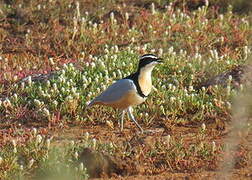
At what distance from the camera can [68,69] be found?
10781 millimetres

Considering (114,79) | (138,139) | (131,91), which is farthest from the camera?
(114,79)

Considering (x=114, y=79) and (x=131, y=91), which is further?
(x=114, y=79)

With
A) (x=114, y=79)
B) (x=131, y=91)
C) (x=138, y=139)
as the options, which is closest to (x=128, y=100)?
(x=131, y=91)

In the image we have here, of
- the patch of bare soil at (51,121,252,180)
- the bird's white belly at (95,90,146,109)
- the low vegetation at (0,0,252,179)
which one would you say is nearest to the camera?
the patch of bare soil at (51,121,252,180)

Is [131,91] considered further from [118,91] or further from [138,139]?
[138,139]

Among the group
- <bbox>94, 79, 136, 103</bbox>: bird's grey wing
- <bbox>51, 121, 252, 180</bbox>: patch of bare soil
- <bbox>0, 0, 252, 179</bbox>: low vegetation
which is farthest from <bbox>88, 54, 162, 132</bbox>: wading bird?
<bbox>0, 0, 252, 179</bbox>: low vegetation

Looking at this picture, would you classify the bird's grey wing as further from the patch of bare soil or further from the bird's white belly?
the patch of bare soil

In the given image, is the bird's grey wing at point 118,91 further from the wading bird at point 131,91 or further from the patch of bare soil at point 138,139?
the patch of bare soil at point 138,139

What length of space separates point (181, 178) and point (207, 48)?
20.3 ft

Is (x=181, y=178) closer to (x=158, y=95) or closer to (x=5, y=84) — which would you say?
(x=158, y=95)

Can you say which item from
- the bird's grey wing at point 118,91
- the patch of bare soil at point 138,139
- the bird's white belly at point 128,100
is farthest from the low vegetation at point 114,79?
the bird's grey wing at point 118,91

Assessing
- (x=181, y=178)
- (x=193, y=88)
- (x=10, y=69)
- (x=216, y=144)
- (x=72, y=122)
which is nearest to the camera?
(x=181, y=178)

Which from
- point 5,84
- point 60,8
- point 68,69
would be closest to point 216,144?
point 68,69

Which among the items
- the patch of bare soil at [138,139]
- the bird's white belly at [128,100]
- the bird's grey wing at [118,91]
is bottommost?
the patch of bare soil at [138,139]
